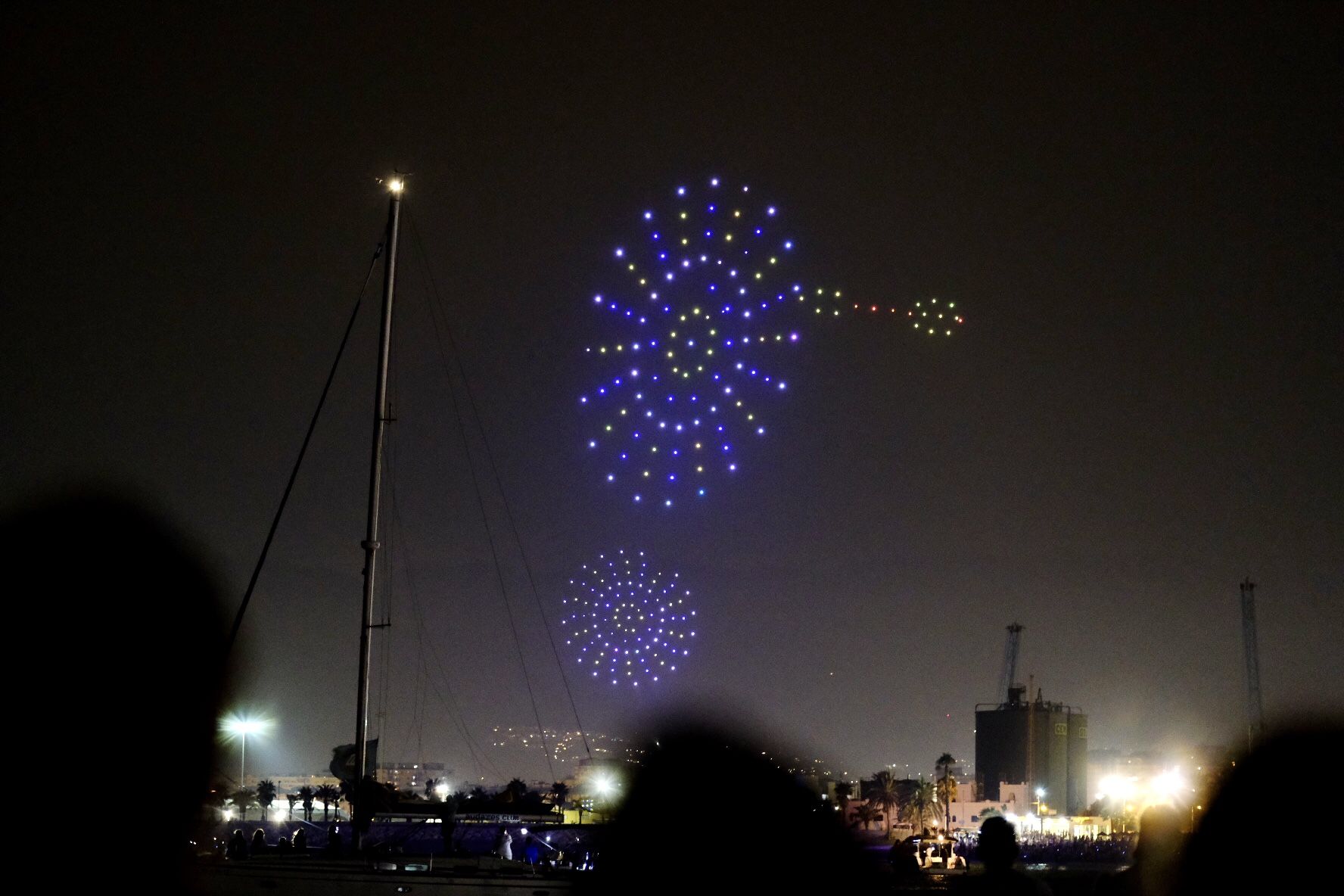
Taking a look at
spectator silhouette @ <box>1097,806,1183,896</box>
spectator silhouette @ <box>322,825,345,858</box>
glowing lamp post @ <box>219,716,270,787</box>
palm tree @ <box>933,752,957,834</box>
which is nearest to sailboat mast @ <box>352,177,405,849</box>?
spectator silhouette @ <box>322,825,345,858</box>

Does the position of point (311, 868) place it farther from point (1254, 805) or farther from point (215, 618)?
point (1254, 805)

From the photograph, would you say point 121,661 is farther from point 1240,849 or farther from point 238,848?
point 1240,849

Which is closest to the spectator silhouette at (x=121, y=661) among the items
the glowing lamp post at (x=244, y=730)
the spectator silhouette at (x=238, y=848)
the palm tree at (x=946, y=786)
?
the spectator silhouette at (x=238, y=848)

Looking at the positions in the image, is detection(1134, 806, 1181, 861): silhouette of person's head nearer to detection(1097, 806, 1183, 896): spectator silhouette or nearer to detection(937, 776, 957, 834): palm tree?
detection(1097, 806, 1183, 896): spectator silhouette

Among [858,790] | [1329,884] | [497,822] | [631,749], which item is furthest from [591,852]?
[858,790]

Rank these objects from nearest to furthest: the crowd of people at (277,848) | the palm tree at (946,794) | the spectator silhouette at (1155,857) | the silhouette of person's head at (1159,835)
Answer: the spectator silhouette at (1155,857) → the silhouette of person's head at (1159,835) → the crowd of people at (277,848) → the palm tree at (946,794)

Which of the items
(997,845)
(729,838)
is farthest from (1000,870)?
(729,838)

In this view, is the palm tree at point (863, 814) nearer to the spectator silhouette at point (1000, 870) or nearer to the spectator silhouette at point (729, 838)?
the spectator silhouette at point (729, 838)
